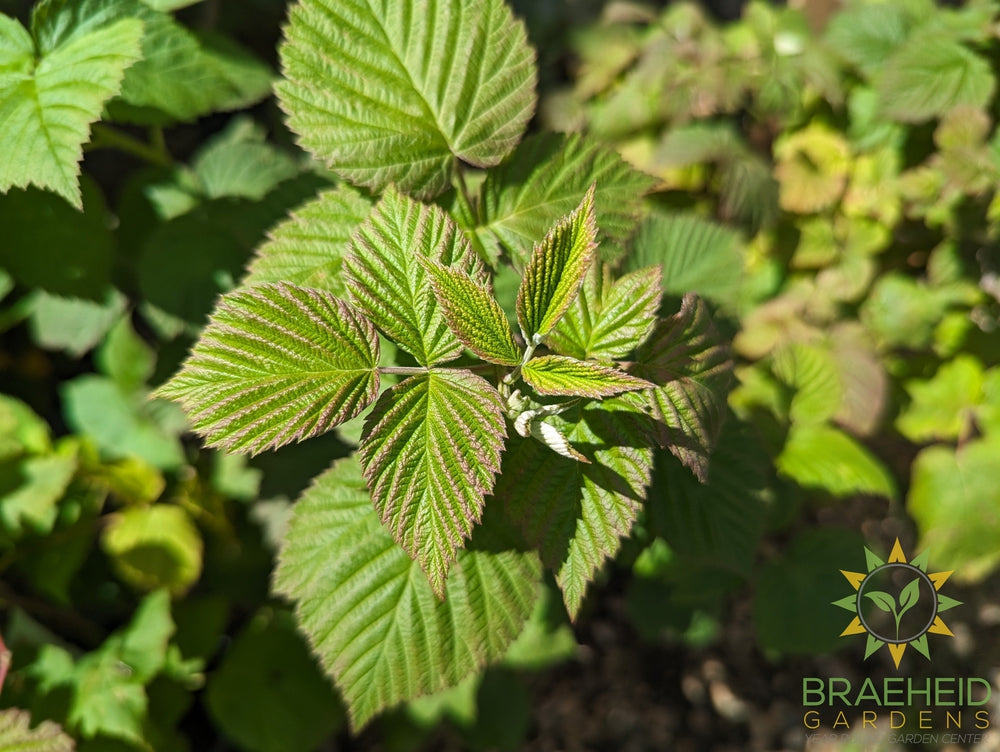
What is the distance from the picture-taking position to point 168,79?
1333 mm

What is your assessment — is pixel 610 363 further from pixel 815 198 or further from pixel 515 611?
pixel 815 198

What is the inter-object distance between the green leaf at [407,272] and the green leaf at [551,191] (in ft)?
0.45

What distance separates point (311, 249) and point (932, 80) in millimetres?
1748

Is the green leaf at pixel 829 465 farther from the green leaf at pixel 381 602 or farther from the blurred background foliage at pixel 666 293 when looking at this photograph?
the green leaf at pixel 381 602

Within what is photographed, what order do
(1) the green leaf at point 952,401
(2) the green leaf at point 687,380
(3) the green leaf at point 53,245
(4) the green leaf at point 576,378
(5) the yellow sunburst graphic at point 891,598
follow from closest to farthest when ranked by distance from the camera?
(4) the green leaf at point 576,378 → (2) the green leaf at point 687,380 → (3) the green leaf at point 53,245 → (5) the yellow sunburst graphic at point 891,598 → (1) the green leaf at point 952,401

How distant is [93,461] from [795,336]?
1890 millimetres

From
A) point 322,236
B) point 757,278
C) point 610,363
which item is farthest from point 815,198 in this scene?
point 322,236

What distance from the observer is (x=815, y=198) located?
2109 millimetres

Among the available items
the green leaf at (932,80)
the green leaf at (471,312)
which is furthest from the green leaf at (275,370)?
the green leaf at (932,80)

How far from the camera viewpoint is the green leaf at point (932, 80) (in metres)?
1.89

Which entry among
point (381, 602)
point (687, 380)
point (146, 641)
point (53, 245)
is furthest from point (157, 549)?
point (687, 380)

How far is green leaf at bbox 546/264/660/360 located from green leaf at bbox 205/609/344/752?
3.77 feet

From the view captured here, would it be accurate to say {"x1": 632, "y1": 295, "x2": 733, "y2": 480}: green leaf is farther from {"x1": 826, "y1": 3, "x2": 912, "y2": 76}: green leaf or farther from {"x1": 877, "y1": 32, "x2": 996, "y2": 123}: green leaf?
{"x1": 826, "y1": 3, "x2": 912, "y2": 76}: green leaf

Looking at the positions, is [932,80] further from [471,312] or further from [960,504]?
[471,312]
